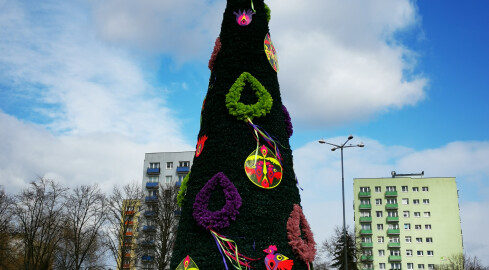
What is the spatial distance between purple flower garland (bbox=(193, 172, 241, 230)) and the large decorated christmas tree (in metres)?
0.02

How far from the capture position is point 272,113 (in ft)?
37.3

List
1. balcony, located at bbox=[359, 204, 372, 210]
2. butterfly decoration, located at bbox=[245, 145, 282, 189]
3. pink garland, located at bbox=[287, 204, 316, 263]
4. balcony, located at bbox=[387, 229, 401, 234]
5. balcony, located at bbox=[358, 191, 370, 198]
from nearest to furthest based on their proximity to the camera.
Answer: pink garland, located at bbox=[287, 204, 316, 263] < butterfly decoration, located at bbox=[245, 145, 282, 189] < balcony, located at bbox=[387, 229, 401, 234] < balcony, located at bbox=[358, 191, 370, 198] < balcony, located at bbox=[359, 204, 372, 210]

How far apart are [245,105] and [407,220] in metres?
63.2

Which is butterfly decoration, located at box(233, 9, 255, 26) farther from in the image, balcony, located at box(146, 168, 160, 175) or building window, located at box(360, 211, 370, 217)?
building window, located at box(360, 211, 370, 217)

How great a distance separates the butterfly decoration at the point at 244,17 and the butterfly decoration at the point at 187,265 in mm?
6031

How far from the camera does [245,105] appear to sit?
11.0m

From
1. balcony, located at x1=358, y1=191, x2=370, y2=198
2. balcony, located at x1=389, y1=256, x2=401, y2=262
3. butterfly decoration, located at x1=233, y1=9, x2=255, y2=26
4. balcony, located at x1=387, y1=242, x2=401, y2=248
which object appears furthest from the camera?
balcony, located at x1=358, y1=191, x2=370, y2=198

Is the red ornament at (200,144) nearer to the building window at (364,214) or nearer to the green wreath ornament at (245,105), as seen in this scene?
the green wreath ornament at (245,105)

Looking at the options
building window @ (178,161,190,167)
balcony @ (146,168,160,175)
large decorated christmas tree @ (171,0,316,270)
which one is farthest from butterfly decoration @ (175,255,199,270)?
balcony @ (146,168,160,175)

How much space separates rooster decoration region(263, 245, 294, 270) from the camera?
384 inches

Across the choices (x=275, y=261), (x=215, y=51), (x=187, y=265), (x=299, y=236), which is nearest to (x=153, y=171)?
(x=215, y=51)

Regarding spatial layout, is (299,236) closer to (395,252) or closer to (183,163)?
(183,163)

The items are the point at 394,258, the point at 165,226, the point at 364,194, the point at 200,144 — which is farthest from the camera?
the point at 364,194

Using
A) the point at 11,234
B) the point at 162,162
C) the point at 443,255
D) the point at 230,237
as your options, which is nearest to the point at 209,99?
the point at 230,237
